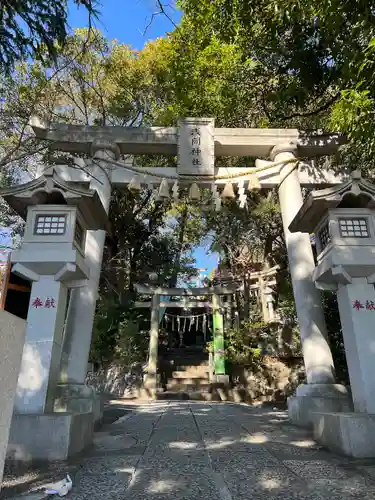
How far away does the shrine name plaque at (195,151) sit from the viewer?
6.95 meters

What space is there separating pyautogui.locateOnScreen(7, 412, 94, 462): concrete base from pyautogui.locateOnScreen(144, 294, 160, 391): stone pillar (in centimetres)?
967

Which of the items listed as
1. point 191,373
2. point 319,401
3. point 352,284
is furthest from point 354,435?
point 191,373

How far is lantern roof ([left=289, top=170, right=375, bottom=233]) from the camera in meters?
4.31

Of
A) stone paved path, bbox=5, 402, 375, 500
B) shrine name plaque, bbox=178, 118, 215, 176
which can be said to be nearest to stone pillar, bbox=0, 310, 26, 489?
stone paved path, bbox=5, 402, 375, 500

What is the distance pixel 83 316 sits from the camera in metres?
5.90

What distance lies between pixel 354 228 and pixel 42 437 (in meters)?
4.20

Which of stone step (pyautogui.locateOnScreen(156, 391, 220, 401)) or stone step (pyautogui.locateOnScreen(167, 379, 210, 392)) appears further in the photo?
stone step (pyautogui.locateOnScreen(167, 379, 210, 392))

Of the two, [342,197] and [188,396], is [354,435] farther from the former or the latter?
[188,396]

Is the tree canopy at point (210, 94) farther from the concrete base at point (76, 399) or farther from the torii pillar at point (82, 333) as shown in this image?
the concrete base at point (76, 399)

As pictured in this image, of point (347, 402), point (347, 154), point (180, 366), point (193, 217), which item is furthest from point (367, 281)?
point (193, 217)

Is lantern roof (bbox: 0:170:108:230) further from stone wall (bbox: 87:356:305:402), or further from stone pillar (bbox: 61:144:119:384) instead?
stone wall (bbox: 87:356:305:402)

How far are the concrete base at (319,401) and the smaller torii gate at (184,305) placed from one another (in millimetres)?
7977

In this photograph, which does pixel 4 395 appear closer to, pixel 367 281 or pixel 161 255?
pixel 367 281

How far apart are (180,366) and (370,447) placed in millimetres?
12248
